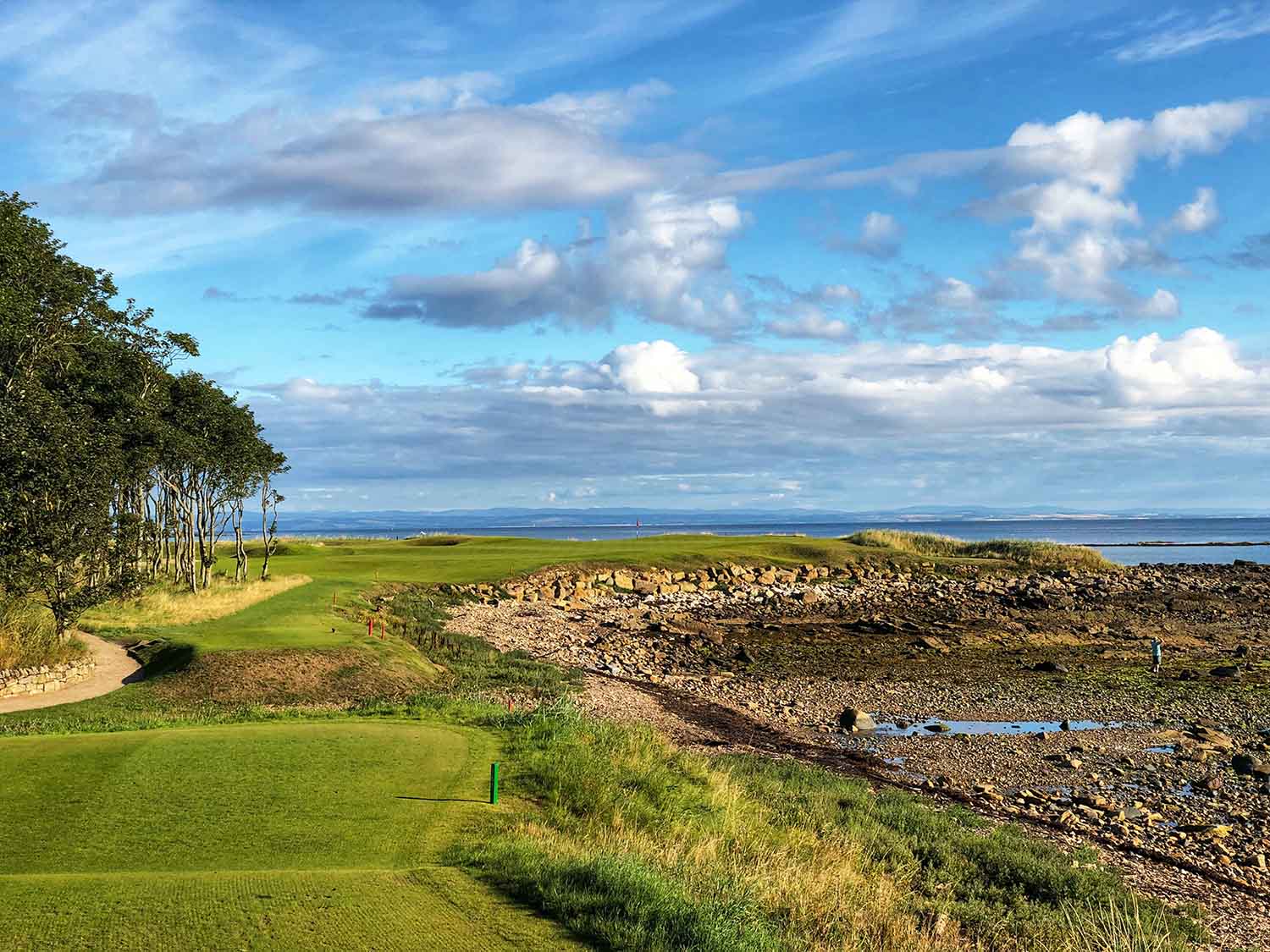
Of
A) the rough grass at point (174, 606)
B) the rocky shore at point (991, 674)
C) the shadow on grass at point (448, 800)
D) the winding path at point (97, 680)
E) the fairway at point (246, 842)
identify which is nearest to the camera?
the fairway at point (246, 842)

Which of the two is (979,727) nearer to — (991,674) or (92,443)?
(991,674)

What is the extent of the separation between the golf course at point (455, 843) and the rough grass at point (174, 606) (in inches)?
391

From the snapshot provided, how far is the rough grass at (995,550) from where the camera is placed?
7706cm

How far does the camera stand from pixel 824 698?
96.0 ft

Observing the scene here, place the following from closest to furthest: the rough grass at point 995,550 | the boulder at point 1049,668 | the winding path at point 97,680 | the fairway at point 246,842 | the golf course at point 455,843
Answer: the fairway at point 246,842 < the golf course at point 455,843 < the winding path at point 97,680 < the boulder at point 1049,668 < the rough grass at point 995,550

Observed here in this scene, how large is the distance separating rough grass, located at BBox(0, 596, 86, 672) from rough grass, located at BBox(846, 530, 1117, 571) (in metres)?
62.5

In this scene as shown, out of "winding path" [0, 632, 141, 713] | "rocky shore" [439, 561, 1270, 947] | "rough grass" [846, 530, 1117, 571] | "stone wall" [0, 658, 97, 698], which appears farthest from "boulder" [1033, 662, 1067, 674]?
"rough grass" [846, 530, 1117, 571]

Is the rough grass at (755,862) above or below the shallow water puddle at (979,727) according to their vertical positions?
above

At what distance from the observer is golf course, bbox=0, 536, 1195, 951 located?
26.0ft

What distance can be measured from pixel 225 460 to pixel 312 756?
36.3 metres

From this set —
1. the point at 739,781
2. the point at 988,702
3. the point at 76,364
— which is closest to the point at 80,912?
the point at 739,781

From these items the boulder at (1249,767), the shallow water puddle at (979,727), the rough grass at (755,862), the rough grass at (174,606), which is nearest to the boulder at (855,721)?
the shallow water puddle at (979,727)

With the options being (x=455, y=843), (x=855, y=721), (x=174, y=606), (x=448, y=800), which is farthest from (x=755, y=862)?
(x=174, y=606)

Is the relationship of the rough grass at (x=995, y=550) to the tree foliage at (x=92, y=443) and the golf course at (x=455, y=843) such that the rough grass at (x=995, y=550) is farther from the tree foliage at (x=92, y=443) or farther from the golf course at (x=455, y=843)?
the golf course at (x=455, y=843)
